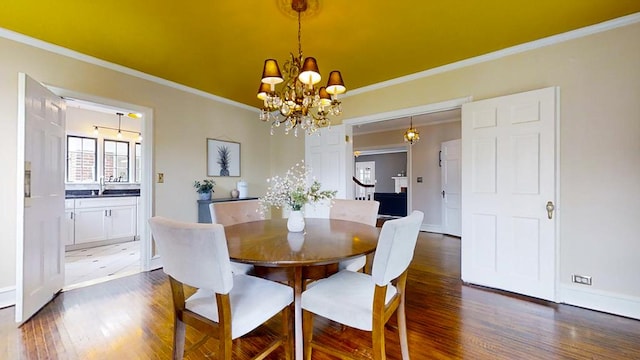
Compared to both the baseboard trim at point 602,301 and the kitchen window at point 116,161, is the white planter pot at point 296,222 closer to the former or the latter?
the baseboard trim at point 602,301

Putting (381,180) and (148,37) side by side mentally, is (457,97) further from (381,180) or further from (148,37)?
(381,180)

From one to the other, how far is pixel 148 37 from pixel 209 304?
242cm

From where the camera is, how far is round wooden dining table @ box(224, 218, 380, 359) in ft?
4.38

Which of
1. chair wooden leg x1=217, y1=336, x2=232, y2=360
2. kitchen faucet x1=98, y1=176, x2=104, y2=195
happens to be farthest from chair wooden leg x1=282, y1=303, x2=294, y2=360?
kitchen faucet x1=98, y1=176, x2=104, y2=195

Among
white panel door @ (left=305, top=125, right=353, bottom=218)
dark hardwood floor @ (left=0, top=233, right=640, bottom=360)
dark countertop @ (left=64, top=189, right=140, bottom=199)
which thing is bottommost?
dark hardwood floor @ (left=0, top=233, right=640, bottom=360)

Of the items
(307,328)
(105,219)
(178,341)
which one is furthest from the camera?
(105,219)

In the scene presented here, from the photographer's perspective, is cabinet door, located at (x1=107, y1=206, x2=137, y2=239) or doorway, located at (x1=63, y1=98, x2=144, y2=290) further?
cabinet door, located at (x1=107, y1=206, x2=137, y2=239)

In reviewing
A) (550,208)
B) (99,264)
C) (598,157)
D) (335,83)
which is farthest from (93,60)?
(598,157)

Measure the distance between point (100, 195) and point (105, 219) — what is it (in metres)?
0.41

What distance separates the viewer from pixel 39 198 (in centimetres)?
222

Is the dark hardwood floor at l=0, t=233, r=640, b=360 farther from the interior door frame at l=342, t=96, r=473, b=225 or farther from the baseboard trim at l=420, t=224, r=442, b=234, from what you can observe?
the baseboard trim at l=420, t=224, r=442, b=234

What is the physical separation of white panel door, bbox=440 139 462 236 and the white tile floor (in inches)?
206

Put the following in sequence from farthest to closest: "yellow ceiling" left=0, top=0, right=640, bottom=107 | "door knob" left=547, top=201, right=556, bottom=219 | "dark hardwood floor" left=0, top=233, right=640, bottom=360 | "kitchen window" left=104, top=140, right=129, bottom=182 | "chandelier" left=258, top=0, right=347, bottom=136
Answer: "kitchen window" left=104, top=140, right=129, bottom=182, "door knob" left=547, top=201, right=556, bottom=219, "yellow ceiling" left=0, top=0, right=640, bottom=107, "chandelier" left=258, top=0, right=347, bottom=136, "dark hardwood floor" left=0, top=233, right=640, bottom=360

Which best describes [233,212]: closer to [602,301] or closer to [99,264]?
[99,264]
